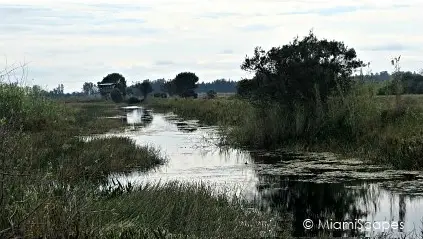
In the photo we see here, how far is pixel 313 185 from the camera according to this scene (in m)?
13.4

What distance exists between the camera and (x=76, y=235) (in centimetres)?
618

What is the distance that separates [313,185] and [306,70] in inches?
358

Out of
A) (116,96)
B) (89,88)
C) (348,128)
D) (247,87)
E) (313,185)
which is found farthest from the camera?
(89,88)

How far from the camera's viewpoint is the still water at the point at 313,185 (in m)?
10.0

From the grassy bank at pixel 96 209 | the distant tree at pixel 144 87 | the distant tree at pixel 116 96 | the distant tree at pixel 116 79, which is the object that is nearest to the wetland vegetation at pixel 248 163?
the grassy bank at pixel 96 209

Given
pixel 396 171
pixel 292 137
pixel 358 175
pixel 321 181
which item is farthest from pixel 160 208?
pixel 292 137

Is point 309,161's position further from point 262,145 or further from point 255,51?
point 255,51

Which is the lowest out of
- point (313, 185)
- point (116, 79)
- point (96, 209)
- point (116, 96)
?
point (313, 185)

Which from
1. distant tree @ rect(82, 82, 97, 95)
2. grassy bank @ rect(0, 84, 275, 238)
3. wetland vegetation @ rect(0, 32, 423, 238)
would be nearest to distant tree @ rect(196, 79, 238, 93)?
distant tree @ rect(82, 82, 97, 95)

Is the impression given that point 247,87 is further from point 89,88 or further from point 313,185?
point 89,88

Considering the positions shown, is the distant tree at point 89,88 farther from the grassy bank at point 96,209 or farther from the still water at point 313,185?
the grassy bank at point 96,209

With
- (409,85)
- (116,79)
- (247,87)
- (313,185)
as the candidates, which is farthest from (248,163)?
(116,79)

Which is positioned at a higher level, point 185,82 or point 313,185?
point 185,82

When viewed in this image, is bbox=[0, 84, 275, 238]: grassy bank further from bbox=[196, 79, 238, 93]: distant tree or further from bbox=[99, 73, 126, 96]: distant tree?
bbox=[196, 79, 238, 93]: distant tree
